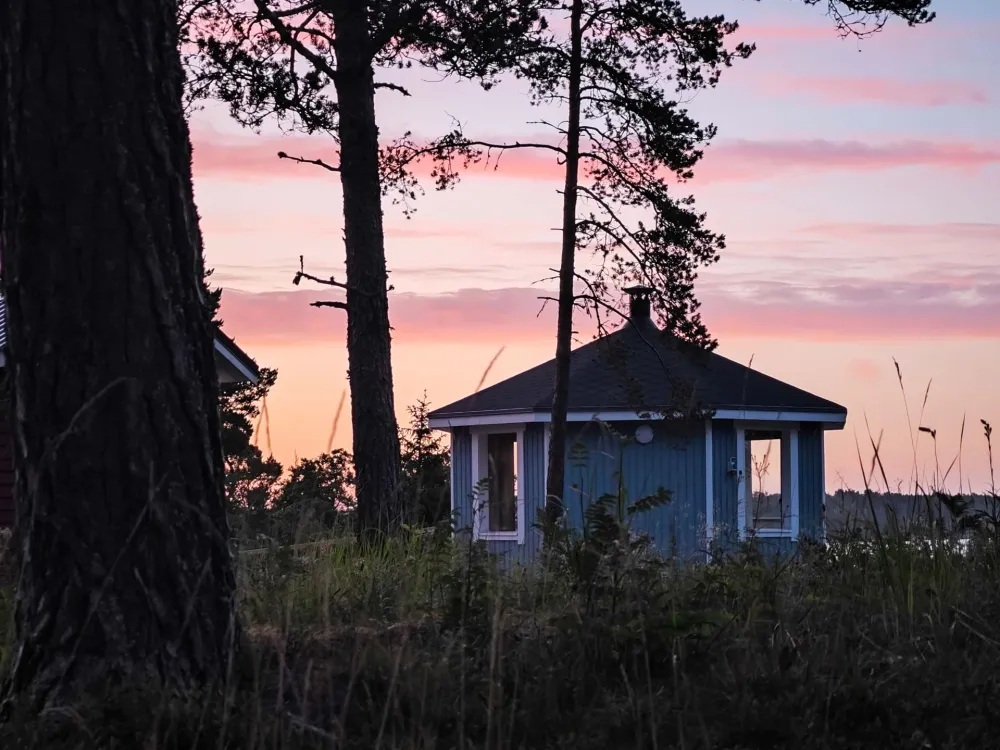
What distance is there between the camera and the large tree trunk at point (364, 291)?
10320 mm

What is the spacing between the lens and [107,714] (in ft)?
11.6

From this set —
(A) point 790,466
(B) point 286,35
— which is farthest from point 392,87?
(A) point 790,466

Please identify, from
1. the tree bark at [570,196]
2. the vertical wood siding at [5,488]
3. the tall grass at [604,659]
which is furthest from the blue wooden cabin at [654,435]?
the tall grass at [604,659]

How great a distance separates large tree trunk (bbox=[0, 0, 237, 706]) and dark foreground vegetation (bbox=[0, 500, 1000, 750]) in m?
0.25

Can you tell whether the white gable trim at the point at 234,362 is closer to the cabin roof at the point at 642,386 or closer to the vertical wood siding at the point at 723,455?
the cabin roof at the point at 642,386

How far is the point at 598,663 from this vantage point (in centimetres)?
409

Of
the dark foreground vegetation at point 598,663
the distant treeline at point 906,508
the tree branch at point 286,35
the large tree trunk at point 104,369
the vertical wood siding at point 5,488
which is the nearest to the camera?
the dark foreground vegetation at point 598,663

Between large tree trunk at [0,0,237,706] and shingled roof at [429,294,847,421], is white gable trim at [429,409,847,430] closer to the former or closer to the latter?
shingled roof at [429,294,847,421]

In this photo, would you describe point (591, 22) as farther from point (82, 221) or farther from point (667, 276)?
point (82, 221)

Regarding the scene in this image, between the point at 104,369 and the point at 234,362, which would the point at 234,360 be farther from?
the point at 104,369

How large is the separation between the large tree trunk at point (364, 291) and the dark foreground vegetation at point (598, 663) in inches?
180

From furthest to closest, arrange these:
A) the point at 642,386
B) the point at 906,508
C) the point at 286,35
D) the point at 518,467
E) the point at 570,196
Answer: the point at 518,467, the point at 642,386, the point at 570,196, the point at 286,35, the point at 906,508

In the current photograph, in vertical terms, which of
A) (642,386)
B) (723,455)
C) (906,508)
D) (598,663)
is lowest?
(598,663)

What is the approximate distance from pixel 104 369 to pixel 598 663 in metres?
1.96
